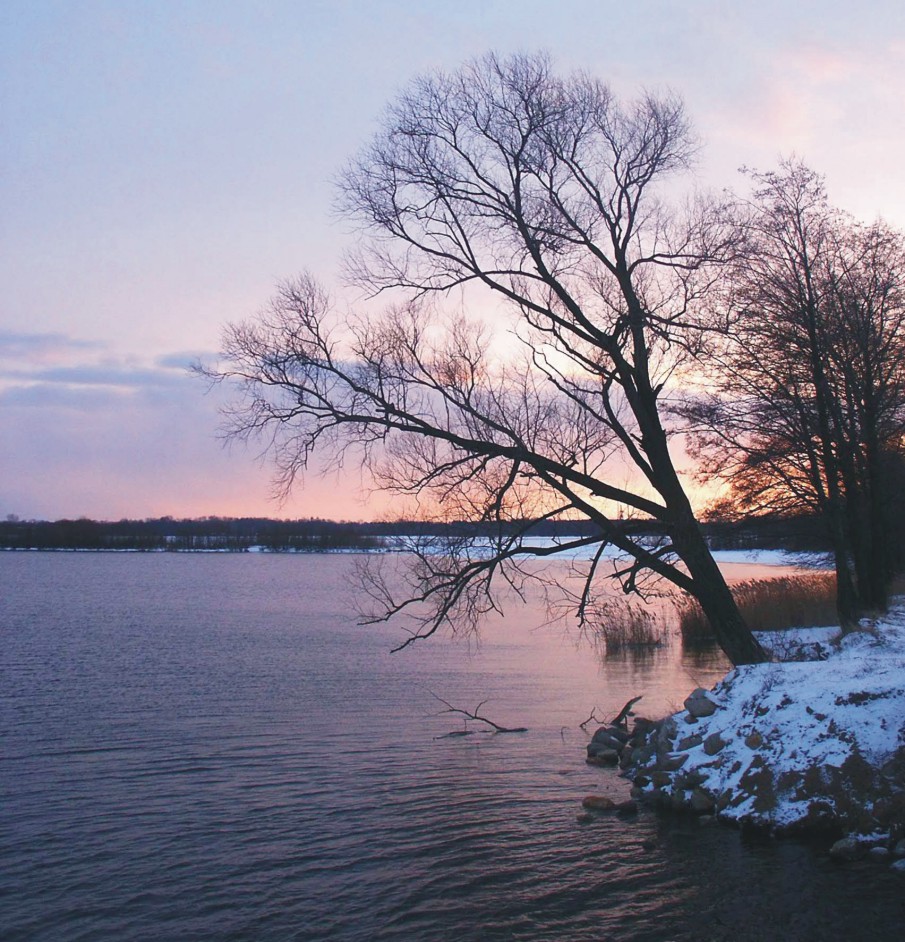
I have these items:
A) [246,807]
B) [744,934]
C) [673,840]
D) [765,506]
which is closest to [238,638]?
[765,506]

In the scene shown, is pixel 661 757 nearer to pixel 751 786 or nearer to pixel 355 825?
pixel 751 786

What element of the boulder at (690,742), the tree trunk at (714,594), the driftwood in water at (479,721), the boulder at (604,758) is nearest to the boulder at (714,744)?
the boulder at (690,742)

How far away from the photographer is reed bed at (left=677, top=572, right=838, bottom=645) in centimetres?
2800

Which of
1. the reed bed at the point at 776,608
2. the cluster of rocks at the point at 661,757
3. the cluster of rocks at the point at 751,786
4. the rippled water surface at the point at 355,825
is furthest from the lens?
the reed bed at the point at 776,608

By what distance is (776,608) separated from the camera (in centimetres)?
2903

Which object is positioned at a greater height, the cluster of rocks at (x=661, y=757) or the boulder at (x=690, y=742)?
the boulder at (x=690, y=742)

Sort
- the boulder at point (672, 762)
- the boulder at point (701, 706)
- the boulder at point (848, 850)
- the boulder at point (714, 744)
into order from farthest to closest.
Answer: the boulder at point (701, 706), the boulder at point (672, 762), the boulder at point (714, 744), the boulder at point (848, 850)

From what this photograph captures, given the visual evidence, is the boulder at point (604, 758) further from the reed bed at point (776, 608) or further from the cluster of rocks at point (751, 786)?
the reed bed at point (776, 608)

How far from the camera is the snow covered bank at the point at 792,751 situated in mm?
11500

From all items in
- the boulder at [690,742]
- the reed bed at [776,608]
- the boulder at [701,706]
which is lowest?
the boulder at [690,742]

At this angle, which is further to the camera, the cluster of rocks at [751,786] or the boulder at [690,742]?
the boulder at [690,742]

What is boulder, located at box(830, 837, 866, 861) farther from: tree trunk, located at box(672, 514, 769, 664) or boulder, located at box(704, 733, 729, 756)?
tree trunk, located at box(672, 514, 769, 664)

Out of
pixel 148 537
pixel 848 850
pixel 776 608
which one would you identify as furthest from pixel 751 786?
pixel 148 537

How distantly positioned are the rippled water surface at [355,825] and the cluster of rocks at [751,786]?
39 centimetres
